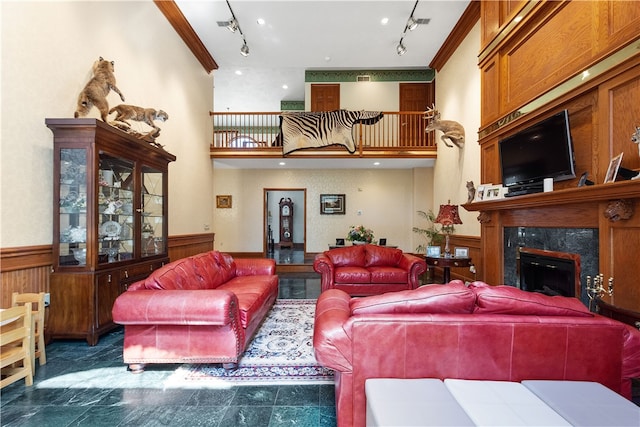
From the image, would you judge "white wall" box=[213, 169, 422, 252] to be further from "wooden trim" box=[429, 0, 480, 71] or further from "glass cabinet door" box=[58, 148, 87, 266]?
"glass cabinet door" box=[58, 148, 87, 266]

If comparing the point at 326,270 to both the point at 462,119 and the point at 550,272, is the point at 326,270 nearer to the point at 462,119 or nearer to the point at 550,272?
the point at 550,272

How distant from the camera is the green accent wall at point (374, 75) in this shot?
7.56 meters

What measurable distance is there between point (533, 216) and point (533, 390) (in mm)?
2431

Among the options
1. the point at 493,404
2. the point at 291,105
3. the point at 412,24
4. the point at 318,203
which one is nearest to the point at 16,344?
the point at 493,404

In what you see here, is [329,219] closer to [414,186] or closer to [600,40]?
[414,186]

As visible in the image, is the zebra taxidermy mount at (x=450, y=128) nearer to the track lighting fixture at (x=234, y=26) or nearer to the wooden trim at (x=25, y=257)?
the track lighting fixture at (x=234, y=26)

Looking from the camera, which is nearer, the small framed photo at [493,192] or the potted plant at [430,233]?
the small framed photo at [493,192]

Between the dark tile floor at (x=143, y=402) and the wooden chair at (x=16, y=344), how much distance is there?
0.10m

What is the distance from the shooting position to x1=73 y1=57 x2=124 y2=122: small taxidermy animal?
9.90 feet

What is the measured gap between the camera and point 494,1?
12.5 feet

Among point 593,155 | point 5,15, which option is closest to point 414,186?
point 593,155

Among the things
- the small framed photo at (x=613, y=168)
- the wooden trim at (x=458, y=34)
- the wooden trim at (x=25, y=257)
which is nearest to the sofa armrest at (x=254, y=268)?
the wooden trim at (x=25, y=257)

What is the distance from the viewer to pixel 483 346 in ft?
4.67

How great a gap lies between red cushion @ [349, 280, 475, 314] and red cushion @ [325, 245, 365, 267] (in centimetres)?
328
